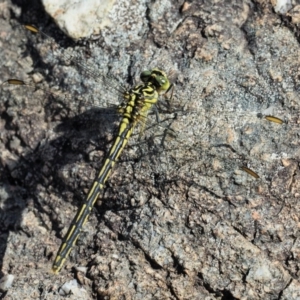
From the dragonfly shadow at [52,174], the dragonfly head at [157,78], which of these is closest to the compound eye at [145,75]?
the dragonfly head at [157,78]

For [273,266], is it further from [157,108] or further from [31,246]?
[31,246]

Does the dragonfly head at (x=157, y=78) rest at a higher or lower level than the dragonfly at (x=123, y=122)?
higher

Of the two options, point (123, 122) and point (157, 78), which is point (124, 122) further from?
point (157, 78)

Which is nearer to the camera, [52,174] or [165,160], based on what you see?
[165,160]

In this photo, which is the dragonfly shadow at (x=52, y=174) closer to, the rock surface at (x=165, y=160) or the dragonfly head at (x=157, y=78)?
the rock surface at (x=165, y=160)

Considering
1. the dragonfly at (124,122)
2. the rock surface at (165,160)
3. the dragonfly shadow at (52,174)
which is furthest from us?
the dragonfly shadow at (52,174)

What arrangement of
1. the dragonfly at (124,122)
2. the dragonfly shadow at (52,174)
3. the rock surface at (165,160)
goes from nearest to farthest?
1. the rock surface at (165,160)
2. the dragonfly at (124,122)
3. the dragonfly shadow at (52,174)

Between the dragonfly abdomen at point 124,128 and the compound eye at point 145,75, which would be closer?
the dragonfly abdomen at point 124,128

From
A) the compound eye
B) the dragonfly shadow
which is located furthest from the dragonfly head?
the dragonfly shadow

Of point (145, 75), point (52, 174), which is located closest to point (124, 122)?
point (145, 75)

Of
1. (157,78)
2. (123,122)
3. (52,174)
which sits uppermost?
(157,78)
